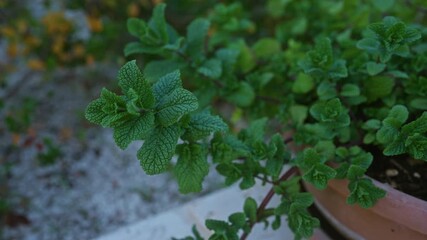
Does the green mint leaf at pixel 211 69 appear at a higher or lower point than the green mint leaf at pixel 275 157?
higher

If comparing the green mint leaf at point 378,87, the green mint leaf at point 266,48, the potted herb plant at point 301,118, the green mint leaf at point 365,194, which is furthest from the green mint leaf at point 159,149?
the green mint leaf at point 266,48

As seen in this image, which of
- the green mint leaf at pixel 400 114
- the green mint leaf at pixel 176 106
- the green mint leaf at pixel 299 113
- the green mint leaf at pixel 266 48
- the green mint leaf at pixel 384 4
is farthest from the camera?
the green mint leaf at pixel 266 48

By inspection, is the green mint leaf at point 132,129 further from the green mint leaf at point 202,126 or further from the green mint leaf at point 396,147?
the green mint leaf at point 396,147

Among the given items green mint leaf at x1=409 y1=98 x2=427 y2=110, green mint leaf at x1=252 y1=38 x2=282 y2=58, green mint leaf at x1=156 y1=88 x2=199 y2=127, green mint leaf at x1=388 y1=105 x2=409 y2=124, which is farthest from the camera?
green mint leaf at x1=252 y1=38 x2=282 y2=58

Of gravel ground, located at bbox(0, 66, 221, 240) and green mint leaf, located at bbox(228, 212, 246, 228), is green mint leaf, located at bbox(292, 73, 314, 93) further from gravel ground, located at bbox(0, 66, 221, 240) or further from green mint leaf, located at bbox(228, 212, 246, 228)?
gravel ground, located at bbox(0, 66, 221, 240)

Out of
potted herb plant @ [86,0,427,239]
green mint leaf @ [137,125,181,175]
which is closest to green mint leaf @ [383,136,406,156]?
potted herb plant @ [86,0,427,239]

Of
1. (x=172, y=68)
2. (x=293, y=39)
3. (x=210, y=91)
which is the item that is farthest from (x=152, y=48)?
(x=293, y=39)

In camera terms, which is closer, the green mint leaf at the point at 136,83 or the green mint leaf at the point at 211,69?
the green mint leaf at the point at 136,83

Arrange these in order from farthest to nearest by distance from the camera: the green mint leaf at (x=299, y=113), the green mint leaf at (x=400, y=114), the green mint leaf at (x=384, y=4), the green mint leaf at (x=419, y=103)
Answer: the green mint leaf at (x=384, y=4) → the green mint leaf at (x=299, y=113) → the green mint leaf at (x=419, y=103) → the green mint leaf at (x=400, y=114)
